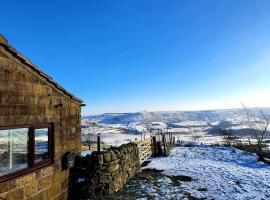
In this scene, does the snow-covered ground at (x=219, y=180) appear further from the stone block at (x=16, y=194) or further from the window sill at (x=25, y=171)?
the stone block at (x=16, y=194)

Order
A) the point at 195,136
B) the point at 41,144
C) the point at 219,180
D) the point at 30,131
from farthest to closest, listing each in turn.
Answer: the point at 195,136, the point at 219,180, the point at 41,144, the point at 30,131

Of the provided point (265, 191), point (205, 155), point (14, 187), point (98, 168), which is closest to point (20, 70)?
point (14, 187)

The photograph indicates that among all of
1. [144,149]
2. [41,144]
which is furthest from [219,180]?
[41,144]

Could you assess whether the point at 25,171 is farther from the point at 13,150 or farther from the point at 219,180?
the point at 219,180

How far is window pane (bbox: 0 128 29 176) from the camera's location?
5.68 meters

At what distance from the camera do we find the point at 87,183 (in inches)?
336

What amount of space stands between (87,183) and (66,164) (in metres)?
1.21

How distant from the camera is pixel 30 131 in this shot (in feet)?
21.1

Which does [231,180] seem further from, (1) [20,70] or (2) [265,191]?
(1) [20,70]

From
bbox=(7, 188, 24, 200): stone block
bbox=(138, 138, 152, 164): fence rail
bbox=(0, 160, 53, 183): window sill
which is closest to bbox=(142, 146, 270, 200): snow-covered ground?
bbox=(138, 138, 152, 164): fence rail

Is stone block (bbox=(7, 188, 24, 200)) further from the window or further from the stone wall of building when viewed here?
the stone wall of building

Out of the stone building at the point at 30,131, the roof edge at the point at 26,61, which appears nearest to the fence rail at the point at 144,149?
the stone building at the point at 30,131

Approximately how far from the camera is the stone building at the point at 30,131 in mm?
5657

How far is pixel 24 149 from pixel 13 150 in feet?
1.23
